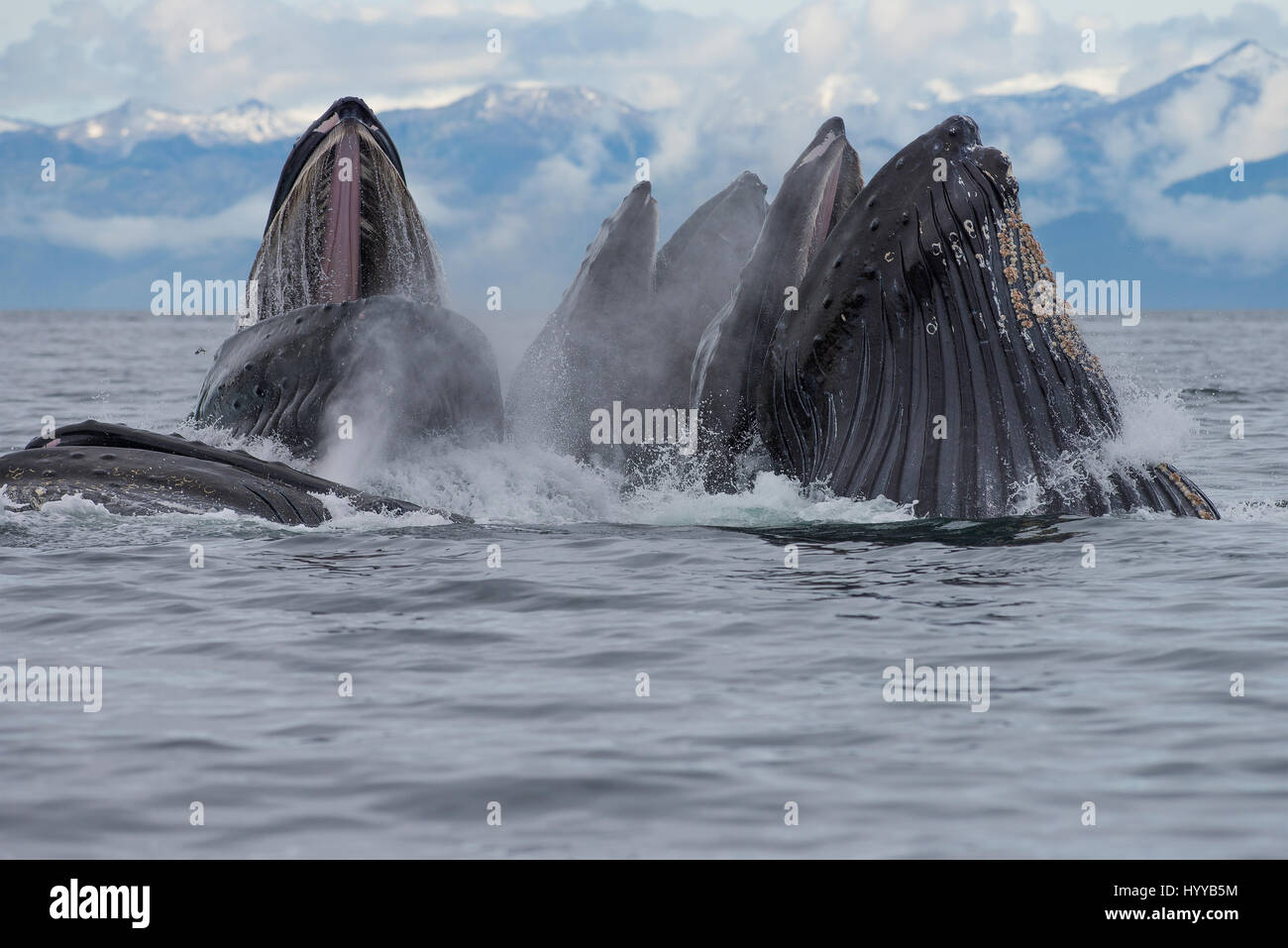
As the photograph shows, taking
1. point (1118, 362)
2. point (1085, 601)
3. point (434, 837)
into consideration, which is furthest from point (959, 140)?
point (434, 837)

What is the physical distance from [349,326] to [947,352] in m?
3.81

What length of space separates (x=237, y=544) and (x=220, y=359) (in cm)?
166

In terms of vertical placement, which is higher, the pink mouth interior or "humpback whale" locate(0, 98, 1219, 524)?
the pink mouth interior

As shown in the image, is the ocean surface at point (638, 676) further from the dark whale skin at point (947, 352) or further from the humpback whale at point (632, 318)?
the humpback whale at point (632, 318)

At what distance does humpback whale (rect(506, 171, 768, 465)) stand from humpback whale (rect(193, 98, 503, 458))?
56 centimetres

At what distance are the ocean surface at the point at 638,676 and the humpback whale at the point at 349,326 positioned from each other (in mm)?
341

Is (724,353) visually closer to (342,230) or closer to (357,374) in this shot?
(357,374)

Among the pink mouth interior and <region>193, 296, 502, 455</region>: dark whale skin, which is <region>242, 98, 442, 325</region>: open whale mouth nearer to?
the pink mouth interior

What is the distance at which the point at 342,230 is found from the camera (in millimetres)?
11156

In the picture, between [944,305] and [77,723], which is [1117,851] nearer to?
[77,723]

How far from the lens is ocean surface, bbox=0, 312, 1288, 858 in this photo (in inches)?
209
